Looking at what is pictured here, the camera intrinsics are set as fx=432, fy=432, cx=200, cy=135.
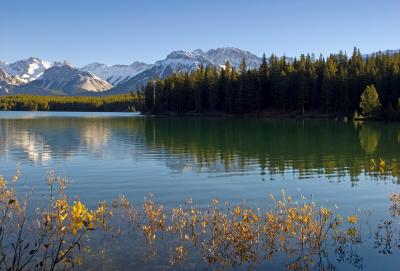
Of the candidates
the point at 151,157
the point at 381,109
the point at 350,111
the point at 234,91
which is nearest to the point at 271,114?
the point at 234,91

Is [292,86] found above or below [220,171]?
above

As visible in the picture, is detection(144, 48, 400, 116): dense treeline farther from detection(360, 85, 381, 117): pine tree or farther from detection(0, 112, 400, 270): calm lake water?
detection(0, 112, 400, 270): calm lake water

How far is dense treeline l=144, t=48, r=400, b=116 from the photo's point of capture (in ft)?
455

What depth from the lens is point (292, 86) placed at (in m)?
151

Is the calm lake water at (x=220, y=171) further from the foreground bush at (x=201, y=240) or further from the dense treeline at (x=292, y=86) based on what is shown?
the dense treeline at (x=292, y=86)

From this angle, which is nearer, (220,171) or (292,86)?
(220,171)

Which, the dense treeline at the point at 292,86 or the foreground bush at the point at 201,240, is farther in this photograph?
the dense treeline at the point at 292,86

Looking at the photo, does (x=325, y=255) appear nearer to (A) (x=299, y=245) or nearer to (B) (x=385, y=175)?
(A) (x=299, y=245)

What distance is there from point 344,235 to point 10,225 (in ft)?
44.1

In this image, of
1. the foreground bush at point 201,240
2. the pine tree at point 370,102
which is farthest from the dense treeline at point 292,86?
the foreground bush at point 201,240

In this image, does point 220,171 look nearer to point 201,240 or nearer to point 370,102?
point 201,240

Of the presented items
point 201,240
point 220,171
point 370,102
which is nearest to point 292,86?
point 370,102

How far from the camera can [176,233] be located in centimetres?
1733

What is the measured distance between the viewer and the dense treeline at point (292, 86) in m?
139
